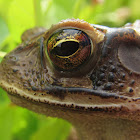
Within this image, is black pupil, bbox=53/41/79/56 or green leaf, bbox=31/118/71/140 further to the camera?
green leaf, bbox=31/118/71/140

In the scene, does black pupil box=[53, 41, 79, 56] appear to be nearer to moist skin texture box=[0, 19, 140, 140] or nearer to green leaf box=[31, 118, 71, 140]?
moist skin texture box=[0, 19, 140, 140]

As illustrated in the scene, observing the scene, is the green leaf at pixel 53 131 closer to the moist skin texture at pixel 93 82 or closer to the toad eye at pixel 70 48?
the moist skin texture at pixel 93 82

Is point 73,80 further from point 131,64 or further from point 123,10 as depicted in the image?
point 123,10

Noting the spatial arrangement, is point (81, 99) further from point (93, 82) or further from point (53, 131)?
point (53, 131)

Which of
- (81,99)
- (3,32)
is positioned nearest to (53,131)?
(81,99)

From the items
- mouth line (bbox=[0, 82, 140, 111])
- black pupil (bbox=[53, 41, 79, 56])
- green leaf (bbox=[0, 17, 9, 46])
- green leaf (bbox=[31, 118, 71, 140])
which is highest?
green leaf (bbox=[0, 17, 9, 46])

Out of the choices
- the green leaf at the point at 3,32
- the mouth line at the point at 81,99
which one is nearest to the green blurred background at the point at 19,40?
the green leaf at the point at 3,32

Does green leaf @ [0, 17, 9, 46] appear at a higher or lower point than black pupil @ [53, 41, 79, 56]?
higher

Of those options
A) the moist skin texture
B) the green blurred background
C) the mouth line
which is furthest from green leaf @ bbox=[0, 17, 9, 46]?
the mouth line
